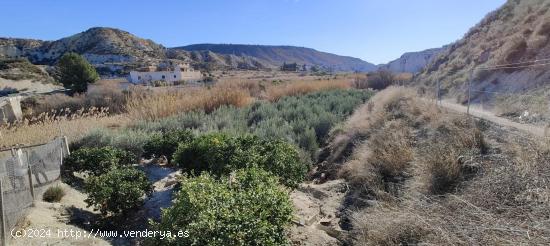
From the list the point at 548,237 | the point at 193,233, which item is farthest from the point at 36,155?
the point at 548,237

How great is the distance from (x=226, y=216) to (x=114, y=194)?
2495 mm

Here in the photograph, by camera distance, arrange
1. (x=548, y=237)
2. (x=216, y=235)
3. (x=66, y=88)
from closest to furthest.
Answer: (x=548, y=237)
(x=216, y=235)
(x=66, y=88)

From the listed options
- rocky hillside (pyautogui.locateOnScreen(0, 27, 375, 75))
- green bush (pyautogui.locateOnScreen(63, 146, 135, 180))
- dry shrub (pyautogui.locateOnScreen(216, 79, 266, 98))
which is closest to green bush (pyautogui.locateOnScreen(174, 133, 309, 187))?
green bush (pyautogui.locateOnScreen(63, 146, 135, 180))

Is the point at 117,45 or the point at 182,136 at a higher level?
the point at 117,45

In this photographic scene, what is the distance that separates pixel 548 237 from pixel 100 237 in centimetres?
476

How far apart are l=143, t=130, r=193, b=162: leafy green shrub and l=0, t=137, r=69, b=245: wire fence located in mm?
1821

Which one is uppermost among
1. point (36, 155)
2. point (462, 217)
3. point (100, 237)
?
point (36, 155)

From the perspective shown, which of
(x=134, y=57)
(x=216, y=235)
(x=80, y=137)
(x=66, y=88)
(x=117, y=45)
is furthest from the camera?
(x=117, y=45)

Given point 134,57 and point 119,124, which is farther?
point 134,57

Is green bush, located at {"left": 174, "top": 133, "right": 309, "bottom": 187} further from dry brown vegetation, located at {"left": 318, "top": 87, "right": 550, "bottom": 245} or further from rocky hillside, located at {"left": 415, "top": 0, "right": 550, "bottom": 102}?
rocky hillside, located at {"left": 415, "top": 0, "right": 550, "bottom": 102}

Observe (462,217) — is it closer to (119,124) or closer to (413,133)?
(413,133)

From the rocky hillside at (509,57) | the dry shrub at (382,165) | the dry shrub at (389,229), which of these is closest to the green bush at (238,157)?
the dry shrub at (382,165)

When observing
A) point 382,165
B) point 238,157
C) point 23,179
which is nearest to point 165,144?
point 238,157

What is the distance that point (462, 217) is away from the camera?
145 inches
